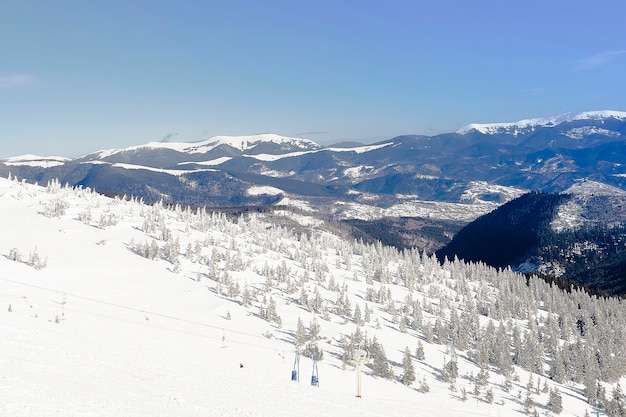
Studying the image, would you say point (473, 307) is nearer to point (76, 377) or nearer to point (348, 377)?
point (348, 377)

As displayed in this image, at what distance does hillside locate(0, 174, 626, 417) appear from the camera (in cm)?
3728

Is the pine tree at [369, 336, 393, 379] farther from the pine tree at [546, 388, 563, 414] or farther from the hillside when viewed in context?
the pine tree at [546, 388, 563, 414]

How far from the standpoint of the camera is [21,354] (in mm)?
38438

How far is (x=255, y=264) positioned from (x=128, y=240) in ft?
137

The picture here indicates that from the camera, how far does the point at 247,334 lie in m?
87.8

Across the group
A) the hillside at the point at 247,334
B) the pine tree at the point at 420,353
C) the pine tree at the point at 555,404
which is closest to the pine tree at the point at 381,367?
the hillside at the point at 247,334

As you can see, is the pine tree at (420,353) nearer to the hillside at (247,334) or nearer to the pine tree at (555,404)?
the hillside at (247,334)

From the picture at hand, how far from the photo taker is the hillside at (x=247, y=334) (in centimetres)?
3728

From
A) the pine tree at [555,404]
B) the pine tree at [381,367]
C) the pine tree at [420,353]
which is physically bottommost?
the pine tree at [555,404]

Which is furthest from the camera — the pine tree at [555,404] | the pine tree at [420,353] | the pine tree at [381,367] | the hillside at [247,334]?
the pine tree at [420,353]

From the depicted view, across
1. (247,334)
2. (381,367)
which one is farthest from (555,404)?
(247,334)

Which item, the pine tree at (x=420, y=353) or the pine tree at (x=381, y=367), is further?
the pine tree at (x=420, y=353)

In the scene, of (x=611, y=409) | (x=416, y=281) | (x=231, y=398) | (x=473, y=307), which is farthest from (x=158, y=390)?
(x=416, y=281)

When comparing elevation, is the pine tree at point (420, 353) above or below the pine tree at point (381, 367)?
below
